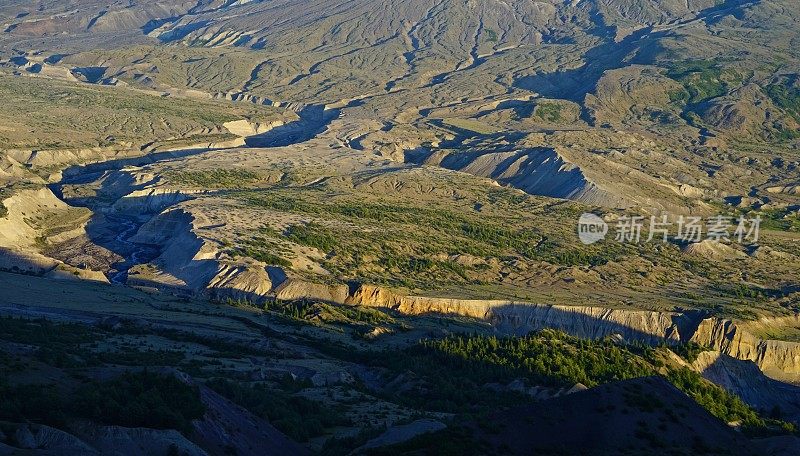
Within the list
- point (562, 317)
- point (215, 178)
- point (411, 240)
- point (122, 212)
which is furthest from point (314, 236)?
point (215, 178)

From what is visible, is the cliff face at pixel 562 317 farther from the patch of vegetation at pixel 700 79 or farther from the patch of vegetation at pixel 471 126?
the patch of vegetation at pixel 700 79

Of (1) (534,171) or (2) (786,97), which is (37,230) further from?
(2) (786,97)

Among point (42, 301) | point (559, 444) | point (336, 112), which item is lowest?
point (336, 112)

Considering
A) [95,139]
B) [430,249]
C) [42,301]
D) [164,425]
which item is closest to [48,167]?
[95,139]

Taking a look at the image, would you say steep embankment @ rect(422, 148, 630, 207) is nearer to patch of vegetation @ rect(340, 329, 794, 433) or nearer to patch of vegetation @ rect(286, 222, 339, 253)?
patch of vegetation @ rect(286, 222, 339, 253)

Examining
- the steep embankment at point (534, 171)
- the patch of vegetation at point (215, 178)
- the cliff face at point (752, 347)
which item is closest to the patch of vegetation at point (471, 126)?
the steep embankment at point (534, 171)

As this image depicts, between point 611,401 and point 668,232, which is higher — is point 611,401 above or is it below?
above

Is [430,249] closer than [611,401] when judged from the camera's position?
No

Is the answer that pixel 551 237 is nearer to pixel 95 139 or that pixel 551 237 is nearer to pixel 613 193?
pixel 613 193
